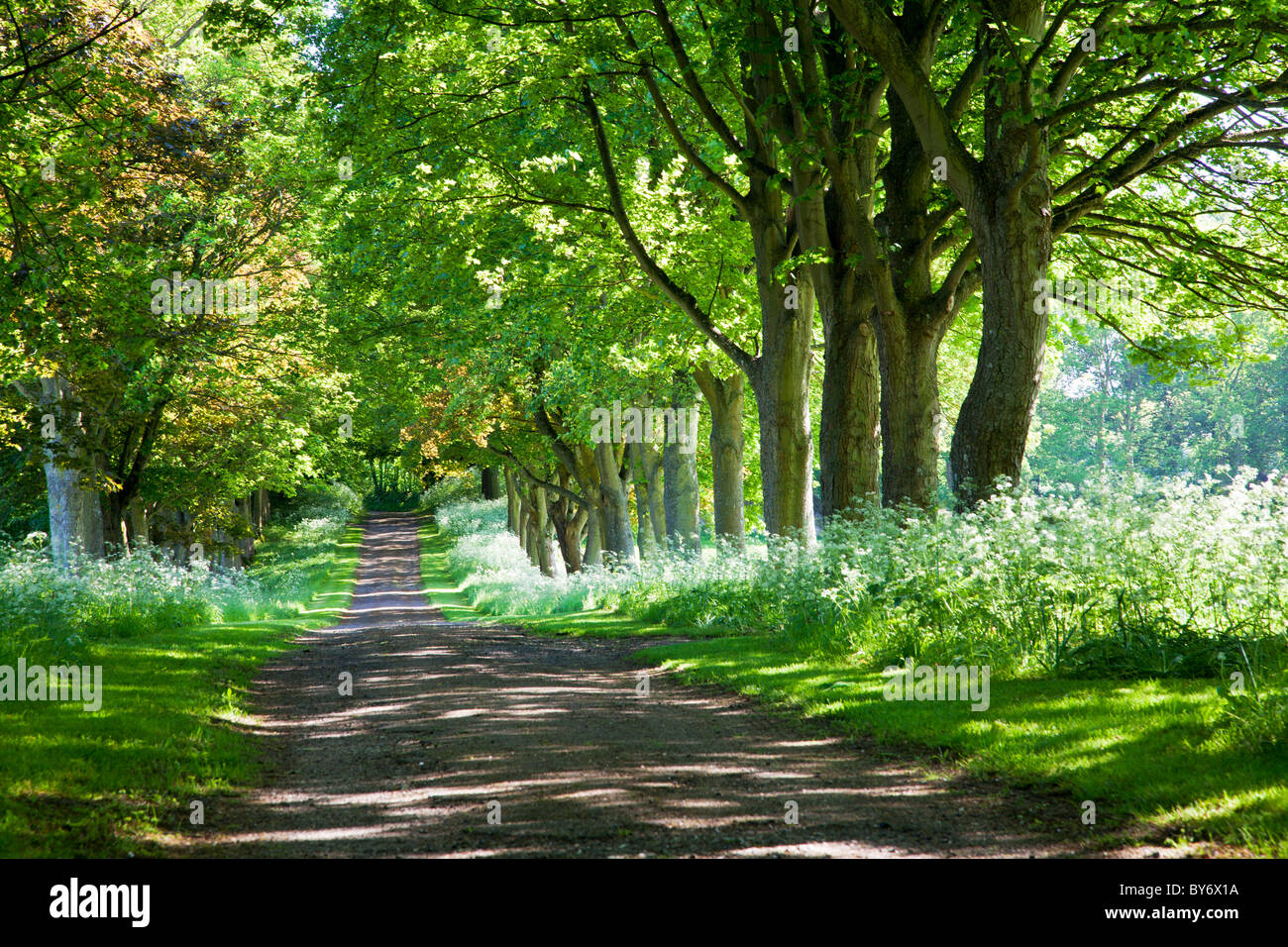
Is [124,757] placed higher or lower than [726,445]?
lower

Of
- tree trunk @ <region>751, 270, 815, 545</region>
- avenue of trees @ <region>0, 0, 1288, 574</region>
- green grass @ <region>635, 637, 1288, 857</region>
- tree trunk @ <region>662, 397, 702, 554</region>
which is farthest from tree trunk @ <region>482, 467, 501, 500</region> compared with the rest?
green grass @ <region>635, 637, 1288, 857</region>

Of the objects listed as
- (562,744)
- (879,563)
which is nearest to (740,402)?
(879,563)

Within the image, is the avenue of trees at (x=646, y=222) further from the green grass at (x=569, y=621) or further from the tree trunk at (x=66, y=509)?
the green grass at (x=569, y=621)

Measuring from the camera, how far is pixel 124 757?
702 cm

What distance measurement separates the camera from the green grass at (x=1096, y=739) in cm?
521

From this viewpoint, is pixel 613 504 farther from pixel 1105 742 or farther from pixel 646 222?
pixel 1105 742

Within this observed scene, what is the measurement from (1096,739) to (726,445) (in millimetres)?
15205

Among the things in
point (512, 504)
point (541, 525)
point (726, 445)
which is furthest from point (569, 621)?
point (512, 504)

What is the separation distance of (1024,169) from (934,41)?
10.2 ft

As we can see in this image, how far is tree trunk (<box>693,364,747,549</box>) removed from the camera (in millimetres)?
21250

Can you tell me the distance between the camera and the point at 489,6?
15.0 meters

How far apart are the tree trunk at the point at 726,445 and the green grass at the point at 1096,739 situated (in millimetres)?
10369

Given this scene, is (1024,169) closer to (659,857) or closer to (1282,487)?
(1282,487)

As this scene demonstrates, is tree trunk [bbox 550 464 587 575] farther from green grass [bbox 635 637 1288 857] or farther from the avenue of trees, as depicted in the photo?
green grass [bbox 635 637 1288 857]
